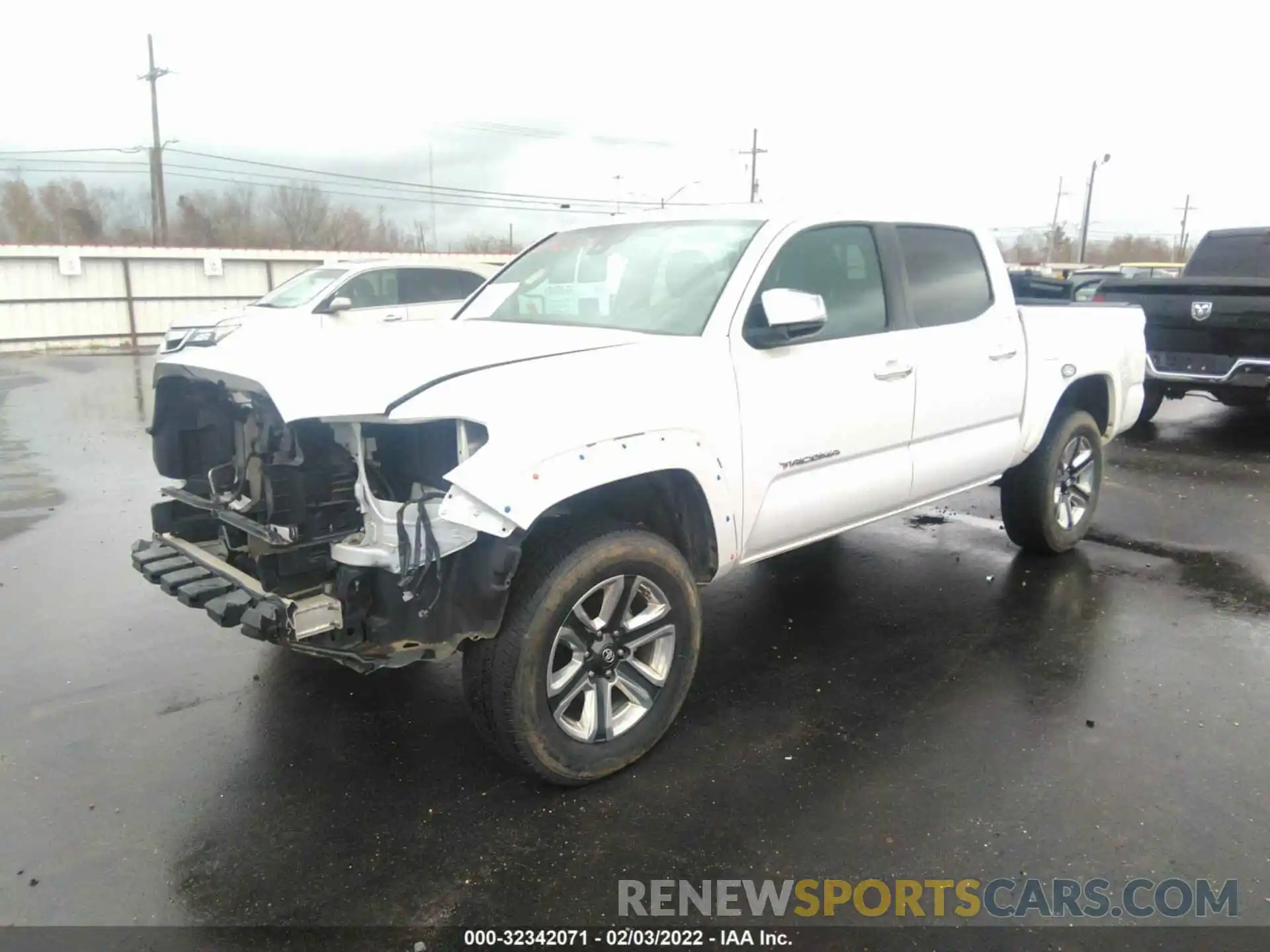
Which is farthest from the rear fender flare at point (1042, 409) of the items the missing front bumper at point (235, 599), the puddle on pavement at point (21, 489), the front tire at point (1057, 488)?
the puddle on pavement at point (21, 489)

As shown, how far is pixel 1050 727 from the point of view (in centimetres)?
371

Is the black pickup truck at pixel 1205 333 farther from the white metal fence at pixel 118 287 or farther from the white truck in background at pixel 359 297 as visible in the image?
the white metal fence at pixel 118 287

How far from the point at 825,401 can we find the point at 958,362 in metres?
1.13

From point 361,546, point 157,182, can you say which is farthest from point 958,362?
point 157,182

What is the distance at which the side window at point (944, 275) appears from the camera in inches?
179

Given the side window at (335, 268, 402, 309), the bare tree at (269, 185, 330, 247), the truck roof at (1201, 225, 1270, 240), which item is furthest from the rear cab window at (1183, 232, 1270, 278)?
the bare tree at (269, 185, 330, 247)

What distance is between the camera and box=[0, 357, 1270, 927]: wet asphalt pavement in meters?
2.84

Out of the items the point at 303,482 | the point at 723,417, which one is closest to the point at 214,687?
the point at 303,482

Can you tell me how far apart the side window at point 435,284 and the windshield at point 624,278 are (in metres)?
7.68

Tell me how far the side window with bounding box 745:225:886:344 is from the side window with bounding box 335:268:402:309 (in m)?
8.83

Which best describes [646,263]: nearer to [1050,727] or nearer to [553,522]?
[553,522]

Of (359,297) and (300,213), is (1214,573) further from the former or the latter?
(300,213)

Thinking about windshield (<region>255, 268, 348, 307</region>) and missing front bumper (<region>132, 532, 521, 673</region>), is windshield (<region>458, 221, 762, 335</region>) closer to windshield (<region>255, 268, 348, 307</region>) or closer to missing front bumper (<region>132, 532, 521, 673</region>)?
missing front bumper (<region>132, 532, 521, 673</region>)

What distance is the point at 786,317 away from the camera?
11.4ft
